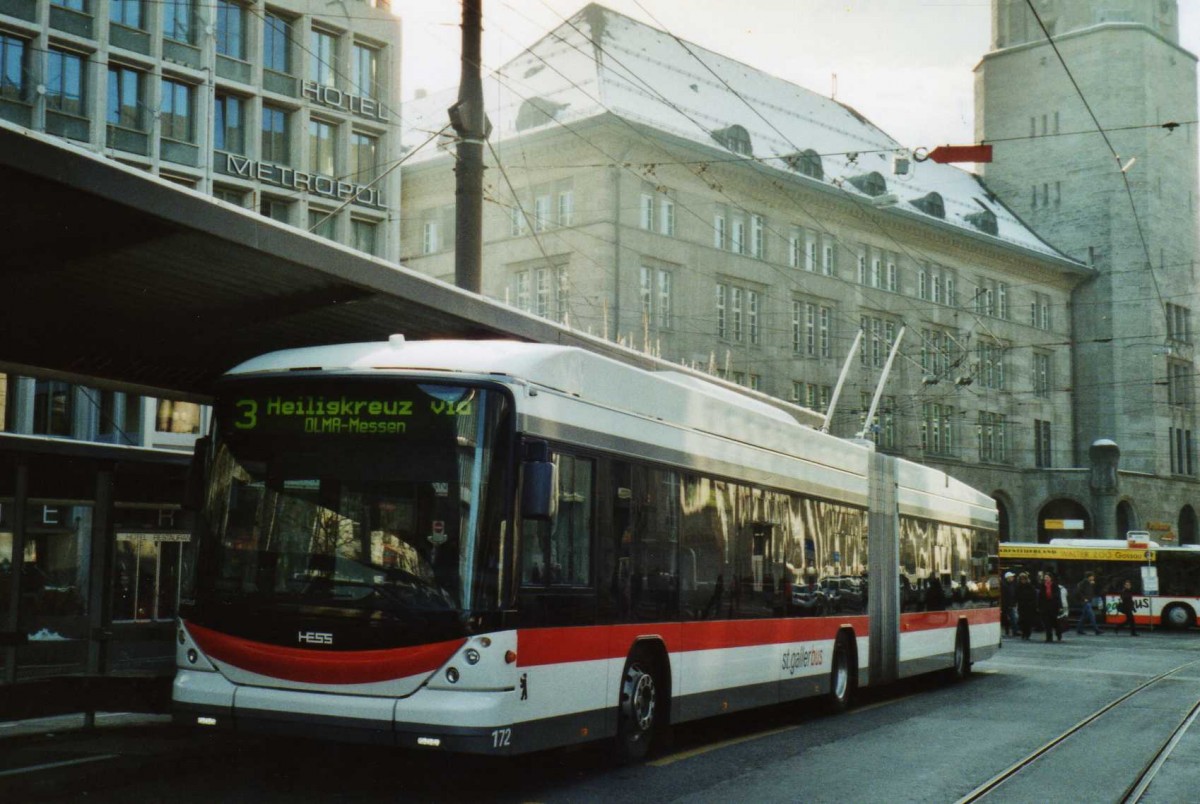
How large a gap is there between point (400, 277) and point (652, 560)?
124 inches

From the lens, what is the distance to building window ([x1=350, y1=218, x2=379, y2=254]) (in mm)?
49875

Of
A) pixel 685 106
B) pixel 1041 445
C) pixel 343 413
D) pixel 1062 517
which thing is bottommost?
pixel 343 413

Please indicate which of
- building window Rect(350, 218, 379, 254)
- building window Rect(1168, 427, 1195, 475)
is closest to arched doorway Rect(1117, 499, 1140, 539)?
building window Rect(1168, 427, 1195, 475)

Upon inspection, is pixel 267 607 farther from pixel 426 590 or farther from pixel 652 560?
pixel 652 560

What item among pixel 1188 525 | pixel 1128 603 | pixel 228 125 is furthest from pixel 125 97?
pixel 1188 525

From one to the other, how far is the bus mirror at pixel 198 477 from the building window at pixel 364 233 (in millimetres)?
40860

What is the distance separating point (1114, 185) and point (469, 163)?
6873cm

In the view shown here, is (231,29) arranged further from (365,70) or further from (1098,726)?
(1098,726)

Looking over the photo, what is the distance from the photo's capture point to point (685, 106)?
182 ft

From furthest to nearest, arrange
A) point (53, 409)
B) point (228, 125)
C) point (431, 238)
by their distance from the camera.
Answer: point (431, 238)
point (228, 125)
point (53, 409)

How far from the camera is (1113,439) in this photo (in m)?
79.9

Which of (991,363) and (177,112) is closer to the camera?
(177,112)

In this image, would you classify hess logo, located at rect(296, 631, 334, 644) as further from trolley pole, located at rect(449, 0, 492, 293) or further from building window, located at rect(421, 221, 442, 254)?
building window, located at rect(421, 221, 442, 254)

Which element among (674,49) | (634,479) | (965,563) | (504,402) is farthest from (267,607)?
(674,49)
